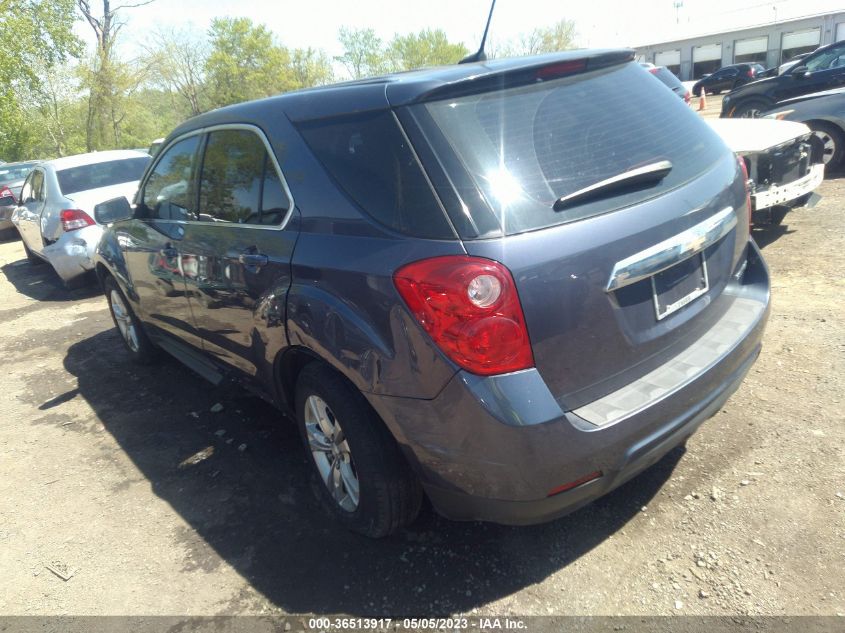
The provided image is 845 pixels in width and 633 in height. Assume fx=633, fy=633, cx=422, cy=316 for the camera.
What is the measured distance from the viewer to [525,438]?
2035mm

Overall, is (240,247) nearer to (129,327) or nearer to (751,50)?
(129,327)

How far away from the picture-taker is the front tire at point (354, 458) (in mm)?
2473

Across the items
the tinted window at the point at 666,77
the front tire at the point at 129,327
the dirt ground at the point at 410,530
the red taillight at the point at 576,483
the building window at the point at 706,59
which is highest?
the building window at the point at 706,59

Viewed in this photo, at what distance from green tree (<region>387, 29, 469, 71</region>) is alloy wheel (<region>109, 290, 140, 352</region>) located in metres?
51.8

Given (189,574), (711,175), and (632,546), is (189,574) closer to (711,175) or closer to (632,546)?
(632,546)

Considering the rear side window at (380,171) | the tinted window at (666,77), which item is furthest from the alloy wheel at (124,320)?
the tinted window at (666,77)

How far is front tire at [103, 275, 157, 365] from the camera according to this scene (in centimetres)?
498

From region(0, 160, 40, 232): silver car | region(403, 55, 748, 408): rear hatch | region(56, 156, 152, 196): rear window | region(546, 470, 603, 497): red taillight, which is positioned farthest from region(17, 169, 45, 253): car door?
region(546, 470, 603, 497): red taillight

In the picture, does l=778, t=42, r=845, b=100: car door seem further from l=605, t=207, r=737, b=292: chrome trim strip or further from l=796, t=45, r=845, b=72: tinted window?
l=605, t=207, r=737, b=292: chrome trim strip

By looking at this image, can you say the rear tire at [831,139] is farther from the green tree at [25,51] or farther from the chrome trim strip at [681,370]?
the green tree at [25,51]

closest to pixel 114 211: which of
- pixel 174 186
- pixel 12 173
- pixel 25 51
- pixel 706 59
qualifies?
pixel 174 186

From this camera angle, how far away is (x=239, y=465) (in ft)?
11.6

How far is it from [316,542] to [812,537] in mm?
2039

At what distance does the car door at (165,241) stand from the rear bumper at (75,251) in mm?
3288
